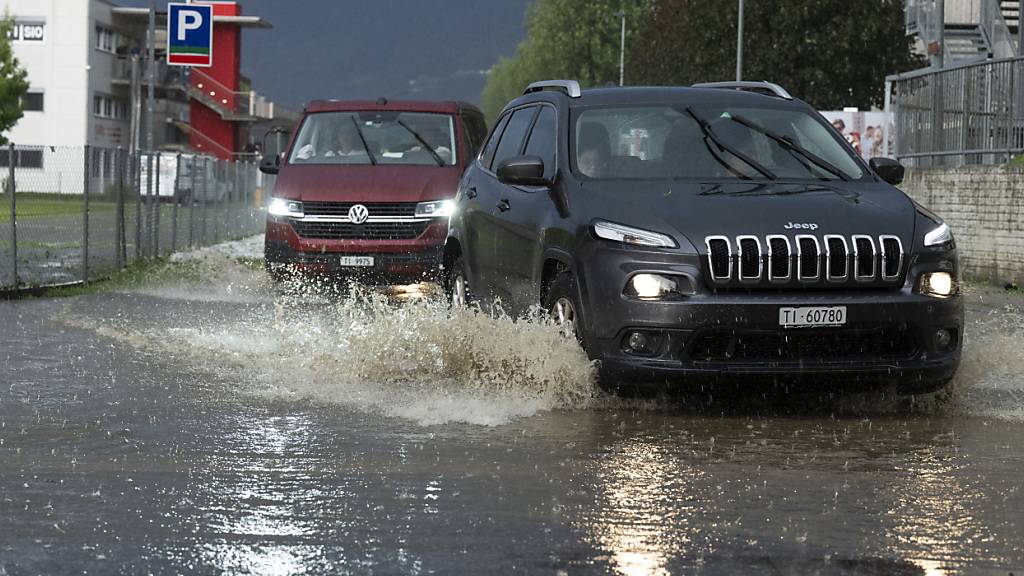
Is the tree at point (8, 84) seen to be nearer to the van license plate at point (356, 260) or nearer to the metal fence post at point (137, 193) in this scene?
the metal fence post at point (137, 193)

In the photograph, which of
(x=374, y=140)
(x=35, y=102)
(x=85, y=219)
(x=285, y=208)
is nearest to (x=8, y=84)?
(x=35, y=102)

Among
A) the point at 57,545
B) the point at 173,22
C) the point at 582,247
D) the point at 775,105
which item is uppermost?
the point at 173,22

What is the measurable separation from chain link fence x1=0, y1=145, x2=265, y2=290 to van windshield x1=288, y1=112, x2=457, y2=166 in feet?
7.56

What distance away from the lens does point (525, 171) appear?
1001 cm

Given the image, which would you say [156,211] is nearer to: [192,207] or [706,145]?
[192,207]

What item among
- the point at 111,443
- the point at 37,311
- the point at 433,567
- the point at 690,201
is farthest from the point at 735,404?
the point at 37,311

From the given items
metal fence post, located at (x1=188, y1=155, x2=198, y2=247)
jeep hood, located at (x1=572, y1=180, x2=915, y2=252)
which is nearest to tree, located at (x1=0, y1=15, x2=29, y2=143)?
metal fence post, located at (x1=188, y1=155, x2=198, y2=247)

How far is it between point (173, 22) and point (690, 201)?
24.7 meters

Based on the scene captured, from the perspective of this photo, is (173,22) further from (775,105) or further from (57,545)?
(57,545)

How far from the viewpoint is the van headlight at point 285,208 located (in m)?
18.0

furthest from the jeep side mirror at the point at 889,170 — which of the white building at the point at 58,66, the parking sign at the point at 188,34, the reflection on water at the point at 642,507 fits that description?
the white building at the point at 58,66

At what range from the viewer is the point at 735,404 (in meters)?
9.65

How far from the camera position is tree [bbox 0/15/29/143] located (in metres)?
69.2

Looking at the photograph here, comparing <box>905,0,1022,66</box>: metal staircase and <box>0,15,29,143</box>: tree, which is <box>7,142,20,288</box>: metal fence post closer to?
<box>905,0,1022,66</box>: metal staircase
